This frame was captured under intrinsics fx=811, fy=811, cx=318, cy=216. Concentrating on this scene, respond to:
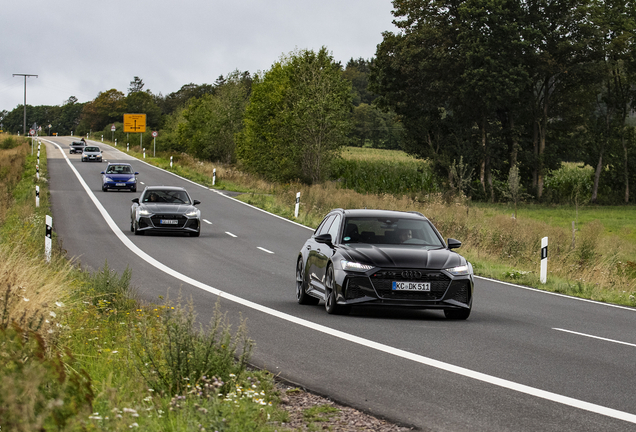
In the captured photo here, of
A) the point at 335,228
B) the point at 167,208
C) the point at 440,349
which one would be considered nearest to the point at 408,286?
the point at 440,349

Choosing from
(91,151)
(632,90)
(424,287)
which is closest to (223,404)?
(424,287)

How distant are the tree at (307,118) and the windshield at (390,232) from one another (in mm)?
40647

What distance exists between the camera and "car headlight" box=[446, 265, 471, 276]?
11.0 metres

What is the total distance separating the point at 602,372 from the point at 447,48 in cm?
4987

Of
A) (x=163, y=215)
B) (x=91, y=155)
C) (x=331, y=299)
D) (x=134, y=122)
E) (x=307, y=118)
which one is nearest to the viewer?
(x=331, y=299)

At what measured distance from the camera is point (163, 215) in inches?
988

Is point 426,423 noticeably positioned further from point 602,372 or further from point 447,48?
point 447,48

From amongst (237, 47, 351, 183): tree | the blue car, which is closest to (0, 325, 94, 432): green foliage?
the blue car

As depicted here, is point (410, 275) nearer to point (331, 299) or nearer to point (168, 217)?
point (331, 299)

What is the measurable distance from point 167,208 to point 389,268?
51.3 ft

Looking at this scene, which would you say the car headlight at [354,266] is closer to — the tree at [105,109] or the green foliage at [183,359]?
the green foliage at [183,359]

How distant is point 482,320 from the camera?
1177cm

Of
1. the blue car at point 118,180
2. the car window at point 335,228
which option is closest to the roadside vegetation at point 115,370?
the car window at point 335,228

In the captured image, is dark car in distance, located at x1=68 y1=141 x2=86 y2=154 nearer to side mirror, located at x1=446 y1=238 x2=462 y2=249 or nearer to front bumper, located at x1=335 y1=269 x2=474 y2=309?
side mirror, located at x1=446 y1=238 x2=462 y2=249
